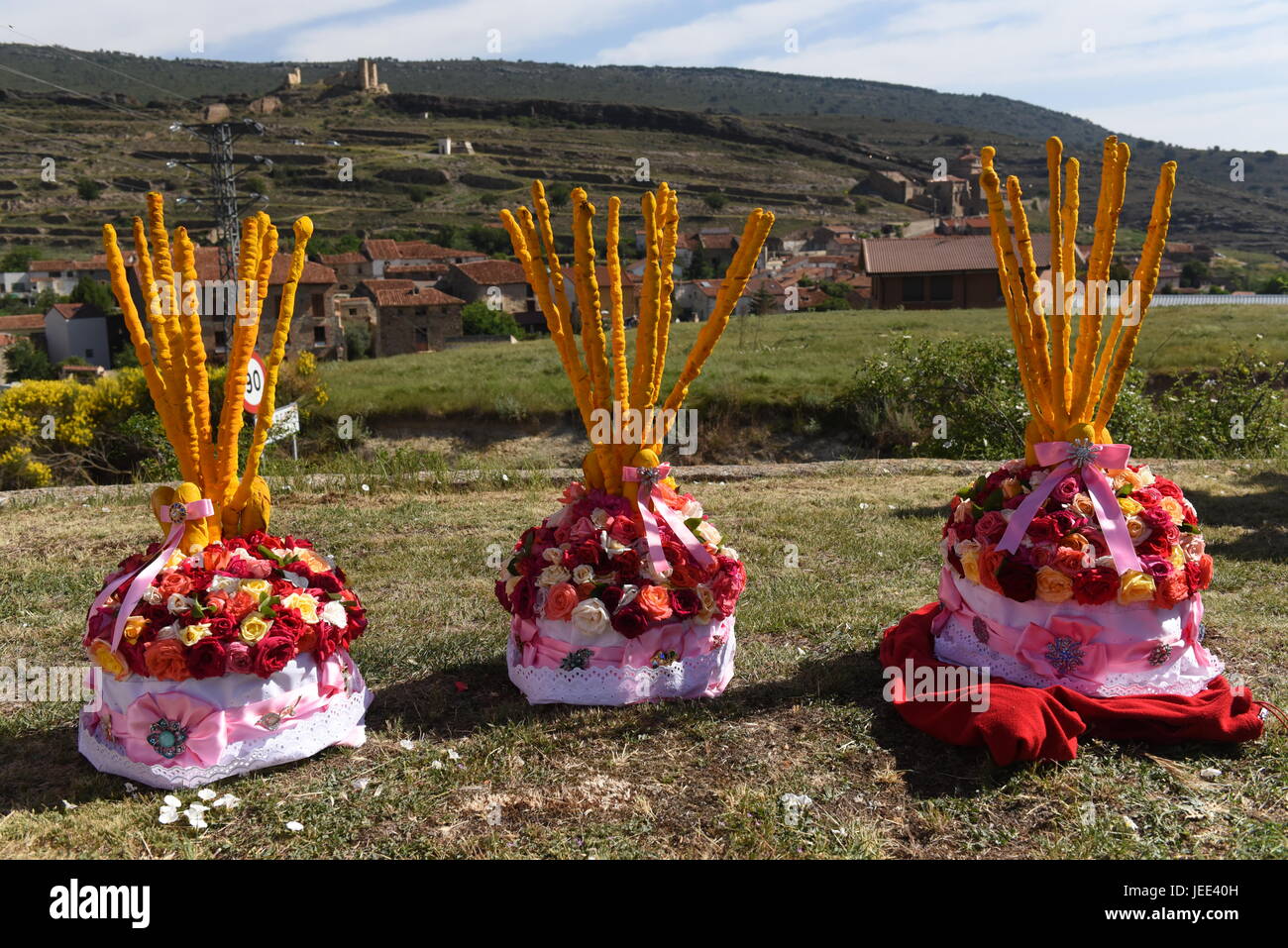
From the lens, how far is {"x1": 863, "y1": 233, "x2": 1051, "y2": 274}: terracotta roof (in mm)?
37875

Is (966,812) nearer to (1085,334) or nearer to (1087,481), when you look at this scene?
(1087,481)

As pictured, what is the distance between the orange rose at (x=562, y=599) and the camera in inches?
175

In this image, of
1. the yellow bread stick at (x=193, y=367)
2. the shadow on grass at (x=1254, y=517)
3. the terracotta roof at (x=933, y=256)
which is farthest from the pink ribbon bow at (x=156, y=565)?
the terracotta roof at (x=933, y=256)

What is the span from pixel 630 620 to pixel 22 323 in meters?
60.7

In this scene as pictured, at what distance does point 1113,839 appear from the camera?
11.7 feet

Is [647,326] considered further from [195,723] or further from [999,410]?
[999,410]

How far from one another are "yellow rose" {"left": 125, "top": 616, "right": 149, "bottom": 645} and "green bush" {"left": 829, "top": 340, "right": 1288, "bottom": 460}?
33.2ft

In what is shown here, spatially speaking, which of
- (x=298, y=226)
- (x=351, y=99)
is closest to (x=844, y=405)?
(x=298, y=226)

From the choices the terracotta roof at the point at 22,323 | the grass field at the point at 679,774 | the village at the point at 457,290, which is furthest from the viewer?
the terracotta roof at the point at 22,323

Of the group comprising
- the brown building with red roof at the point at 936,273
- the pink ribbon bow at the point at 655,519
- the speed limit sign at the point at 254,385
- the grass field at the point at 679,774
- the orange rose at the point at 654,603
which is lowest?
the grass field at the point at 679,774

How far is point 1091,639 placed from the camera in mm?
4355

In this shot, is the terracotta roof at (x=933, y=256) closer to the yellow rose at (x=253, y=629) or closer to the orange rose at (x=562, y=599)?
the orange rose at (x=562, y=599)

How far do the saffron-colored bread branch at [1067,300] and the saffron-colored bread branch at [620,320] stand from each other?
1.06m

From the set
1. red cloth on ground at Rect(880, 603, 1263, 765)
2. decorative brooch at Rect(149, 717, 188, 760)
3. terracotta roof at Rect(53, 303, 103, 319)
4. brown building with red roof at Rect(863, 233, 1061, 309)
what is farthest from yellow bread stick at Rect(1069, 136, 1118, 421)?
terracotta roof at Rect(53, 303, 103, 319)
